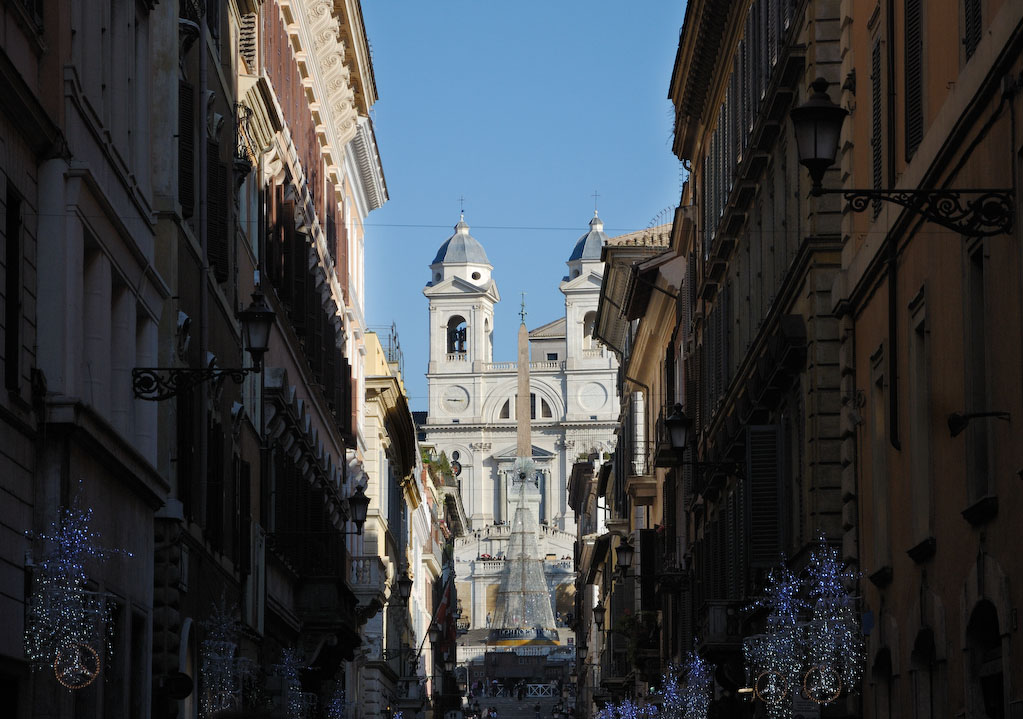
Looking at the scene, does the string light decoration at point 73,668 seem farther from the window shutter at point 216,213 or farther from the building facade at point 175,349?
the window shutter at point 216,213

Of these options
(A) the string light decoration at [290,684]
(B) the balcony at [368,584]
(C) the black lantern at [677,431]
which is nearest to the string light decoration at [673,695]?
(A) the string light decoration at [290,684]

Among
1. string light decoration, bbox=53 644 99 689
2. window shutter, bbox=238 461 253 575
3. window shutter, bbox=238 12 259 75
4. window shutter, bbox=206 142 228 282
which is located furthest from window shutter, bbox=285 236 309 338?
string light decoration, bbox=53 644 99 689

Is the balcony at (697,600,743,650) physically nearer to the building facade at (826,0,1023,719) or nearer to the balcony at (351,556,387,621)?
the building facade at (826,0,1023,719)

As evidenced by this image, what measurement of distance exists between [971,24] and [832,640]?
7.33 metres

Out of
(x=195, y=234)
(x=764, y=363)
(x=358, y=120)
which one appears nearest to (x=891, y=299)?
(x=764, y=363)

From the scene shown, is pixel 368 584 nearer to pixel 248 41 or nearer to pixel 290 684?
pixel 290 684

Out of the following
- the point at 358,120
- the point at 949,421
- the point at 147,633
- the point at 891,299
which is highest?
the point at 358,120

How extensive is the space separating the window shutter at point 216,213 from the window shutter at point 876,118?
342 inches

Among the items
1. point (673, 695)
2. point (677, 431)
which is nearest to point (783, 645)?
point (677, 431)

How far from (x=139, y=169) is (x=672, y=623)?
27.6 metres

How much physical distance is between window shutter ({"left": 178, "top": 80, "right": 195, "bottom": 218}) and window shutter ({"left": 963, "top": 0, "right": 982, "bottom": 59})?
10.0 meters

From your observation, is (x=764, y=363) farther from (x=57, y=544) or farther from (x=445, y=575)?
(x=445, y=575)

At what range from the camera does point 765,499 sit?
25875 mm

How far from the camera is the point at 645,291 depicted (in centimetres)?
5178
